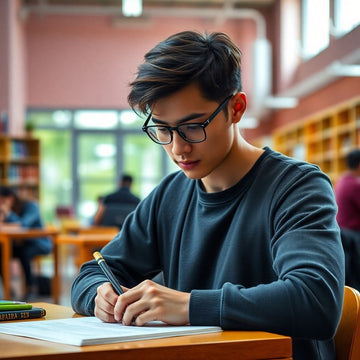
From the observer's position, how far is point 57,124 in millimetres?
13836

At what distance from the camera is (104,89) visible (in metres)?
13.7

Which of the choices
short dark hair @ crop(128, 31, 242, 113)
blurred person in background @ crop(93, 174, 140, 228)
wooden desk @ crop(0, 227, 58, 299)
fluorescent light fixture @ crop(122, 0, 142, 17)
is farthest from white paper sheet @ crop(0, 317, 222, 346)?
fluorescent light fixture @ crop(122, 0, 142, 17)

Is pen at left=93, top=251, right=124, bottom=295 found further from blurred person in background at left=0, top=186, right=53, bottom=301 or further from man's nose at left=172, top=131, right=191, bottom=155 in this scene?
blurred person in background at left=0, top=186, right=53, bottom=301

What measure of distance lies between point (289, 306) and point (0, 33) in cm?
1097

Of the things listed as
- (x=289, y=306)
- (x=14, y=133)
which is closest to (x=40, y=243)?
(x=14, y=133)

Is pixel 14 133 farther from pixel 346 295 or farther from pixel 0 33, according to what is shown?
pixel 346 295

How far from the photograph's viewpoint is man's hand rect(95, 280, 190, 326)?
1.26 meters

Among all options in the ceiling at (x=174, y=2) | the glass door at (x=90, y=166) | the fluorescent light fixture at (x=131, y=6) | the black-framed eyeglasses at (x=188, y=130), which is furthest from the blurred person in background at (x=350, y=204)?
the glass door at (x=90, y=166)

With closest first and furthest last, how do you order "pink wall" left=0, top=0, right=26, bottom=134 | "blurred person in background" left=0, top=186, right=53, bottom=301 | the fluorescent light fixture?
"blurred person in background" left=0, top=186, right=53, bottom=301, the fluorescent light fixture, "pink wall" left=0, top=0, right=26, bottom=134

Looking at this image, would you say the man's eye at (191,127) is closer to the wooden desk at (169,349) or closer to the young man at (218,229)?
the young man at (218,229)

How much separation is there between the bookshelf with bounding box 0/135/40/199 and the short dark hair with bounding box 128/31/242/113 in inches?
367

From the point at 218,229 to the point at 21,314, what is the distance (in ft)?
1.51

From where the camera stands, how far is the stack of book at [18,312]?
1.43 metres

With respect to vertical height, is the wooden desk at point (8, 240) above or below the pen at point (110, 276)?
below
